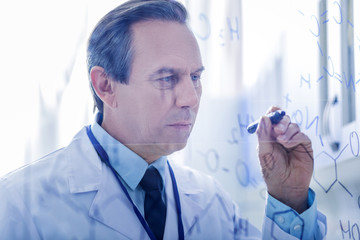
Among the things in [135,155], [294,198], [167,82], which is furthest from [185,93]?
[294,198]

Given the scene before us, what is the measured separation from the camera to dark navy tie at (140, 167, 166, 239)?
607 millimetres

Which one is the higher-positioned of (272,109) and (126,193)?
(272,109)

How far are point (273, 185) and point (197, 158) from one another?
13 cm

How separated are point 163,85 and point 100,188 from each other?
184 mm

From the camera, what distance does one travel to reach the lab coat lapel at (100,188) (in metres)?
0.58

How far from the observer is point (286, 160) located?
61 cm

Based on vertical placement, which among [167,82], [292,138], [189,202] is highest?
[167,82]

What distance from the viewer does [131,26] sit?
599 mm

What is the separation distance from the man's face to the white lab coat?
0.09 meters

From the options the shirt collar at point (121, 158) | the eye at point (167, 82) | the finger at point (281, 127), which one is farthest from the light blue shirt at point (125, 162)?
the finger at point (281, 127)

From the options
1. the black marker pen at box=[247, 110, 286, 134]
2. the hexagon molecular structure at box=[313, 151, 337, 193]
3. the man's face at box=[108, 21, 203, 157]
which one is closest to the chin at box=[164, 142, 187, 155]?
the man's face at box=[108, 21, 203, 157]

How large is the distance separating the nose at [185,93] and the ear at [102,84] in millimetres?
107

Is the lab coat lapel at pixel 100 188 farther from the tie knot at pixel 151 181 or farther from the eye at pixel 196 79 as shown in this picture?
the eye at pixel 196 79

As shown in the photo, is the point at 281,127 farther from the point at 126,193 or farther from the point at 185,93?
the point at 126,193
